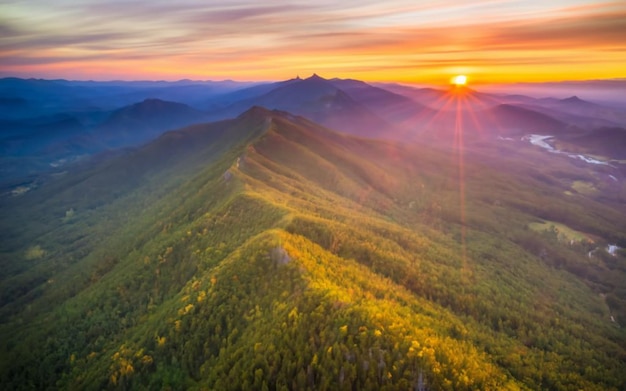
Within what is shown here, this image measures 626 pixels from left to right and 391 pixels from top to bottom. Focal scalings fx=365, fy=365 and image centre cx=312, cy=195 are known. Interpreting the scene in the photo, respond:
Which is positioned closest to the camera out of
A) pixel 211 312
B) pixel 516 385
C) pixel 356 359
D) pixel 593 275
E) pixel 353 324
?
pixel 356 359

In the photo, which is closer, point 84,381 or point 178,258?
point 84,381

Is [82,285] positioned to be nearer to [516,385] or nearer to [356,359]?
[356,359]

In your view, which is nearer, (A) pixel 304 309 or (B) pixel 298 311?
(A) pixel 304 309

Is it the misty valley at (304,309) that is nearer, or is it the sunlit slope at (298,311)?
the sunlit slope at (298,311)

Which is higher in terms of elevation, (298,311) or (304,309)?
(304,309)

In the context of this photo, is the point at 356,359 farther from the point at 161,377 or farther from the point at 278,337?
the point at 161,377

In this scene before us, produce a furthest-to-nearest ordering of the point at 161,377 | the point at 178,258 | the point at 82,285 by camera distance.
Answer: the point at 82,285 < the point at 178,258 < the point at 161,377

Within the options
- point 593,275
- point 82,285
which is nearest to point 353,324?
point 82,285

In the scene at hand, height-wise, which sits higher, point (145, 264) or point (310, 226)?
point (310, 226)

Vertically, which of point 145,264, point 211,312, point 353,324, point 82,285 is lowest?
point 82,285

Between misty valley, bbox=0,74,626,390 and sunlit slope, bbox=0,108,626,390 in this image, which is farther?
misty valley, bbox=0,74,626,390
